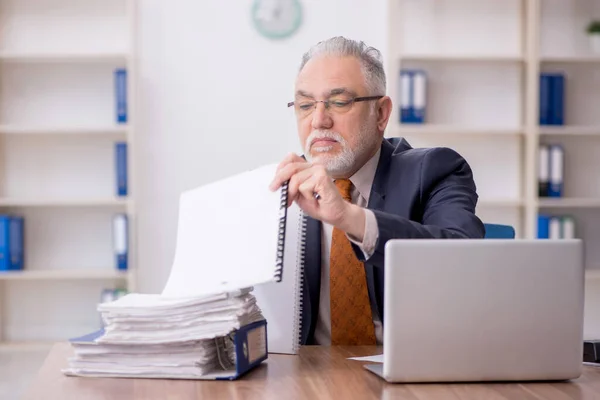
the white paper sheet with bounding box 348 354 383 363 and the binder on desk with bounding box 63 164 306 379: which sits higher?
the binder on desk with bounding box 63 164 306 379

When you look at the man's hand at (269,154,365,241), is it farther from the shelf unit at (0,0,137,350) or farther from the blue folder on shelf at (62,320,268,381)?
the shelf unit at (0,0,137,350)

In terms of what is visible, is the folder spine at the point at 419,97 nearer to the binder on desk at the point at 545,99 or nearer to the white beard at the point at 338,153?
the binder on desk at the point at 545,99

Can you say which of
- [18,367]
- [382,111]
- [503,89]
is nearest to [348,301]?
[382,111]

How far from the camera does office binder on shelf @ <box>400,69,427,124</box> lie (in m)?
4.23

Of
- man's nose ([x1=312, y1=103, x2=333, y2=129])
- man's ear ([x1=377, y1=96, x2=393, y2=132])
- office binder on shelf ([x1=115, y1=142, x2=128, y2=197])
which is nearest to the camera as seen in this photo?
man's nose ([x1=312, y1=103, x2=333, y2=129])

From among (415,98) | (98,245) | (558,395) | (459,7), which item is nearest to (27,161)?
(98,245)

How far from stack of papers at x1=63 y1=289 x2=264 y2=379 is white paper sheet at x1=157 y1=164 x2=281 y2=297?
35 mm

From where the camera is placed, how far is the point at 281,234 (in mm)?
1269

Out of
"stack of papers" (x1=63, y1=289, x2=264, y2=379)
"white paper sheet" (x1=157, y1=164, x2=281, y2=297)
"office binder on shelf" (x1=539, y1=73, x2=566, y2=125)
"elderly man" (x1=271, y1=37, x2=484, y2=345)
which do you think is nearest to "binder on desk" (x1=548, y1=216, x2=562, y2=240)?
"office binder on shelf" (x1=539, y1=73, x2=566, y2=125)

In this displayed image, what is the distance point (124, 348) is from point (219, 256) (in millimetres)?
230

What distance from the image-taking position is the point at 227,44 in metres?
4.41

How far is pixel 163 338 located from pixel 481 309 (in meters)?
0.51

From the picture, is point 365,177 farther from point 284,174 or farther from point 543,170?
point 543,170

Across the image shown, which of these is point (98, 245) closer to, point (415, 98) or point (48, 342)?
point (48, 342)
